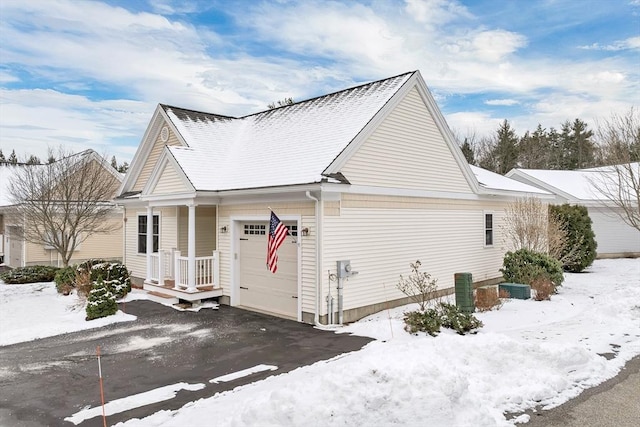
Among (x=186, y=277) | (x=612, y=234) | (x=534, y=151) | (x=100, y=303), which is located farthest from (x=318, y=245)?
(x=534, y=151)

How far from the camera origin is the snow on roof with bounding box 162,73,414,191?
1102 centimetres

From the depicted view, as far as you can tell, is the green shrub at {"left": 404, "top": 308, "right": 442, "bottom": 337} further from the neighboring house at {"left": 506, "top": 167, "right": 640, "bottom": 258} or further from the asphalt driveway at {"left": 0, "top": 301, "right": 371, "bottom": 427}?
the neighboring house at {"left": 506, "top": 167, "right": 640, "bottom": 258}

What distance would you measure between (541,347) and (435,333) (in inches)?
81.1

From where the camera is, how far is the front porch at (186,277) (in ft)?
40.1

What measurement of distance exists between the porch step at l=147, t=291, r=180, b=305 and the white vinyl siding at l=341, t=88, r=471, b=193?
661 cm

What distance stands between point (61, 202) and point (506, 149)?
39313mm

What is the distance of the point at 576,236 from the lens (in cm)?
1820

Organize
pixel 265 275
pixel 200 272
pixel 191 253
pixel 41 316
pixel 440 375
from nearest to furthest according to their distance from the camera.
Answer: pixel 440 375 < pixel 265 275 < pixel 41 316 < pixel 191 253 < pixel 200 272

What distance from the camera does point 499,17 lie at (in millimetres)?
15320

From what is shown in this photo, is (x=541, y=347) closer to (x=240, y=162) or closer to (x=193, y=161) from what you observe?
(x=240, y=162)

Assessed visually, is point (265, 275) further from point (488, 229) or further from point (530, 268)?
point (488, 229)

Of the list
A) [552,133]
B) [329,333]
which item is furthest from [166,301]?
[552,133]

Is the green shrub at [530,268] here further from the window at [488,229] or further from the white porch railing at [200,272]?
the white porch railing at [200,272]

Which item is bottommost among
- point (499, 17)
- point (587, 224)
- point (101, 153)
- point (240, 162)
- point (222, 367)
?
point (222, 367)
